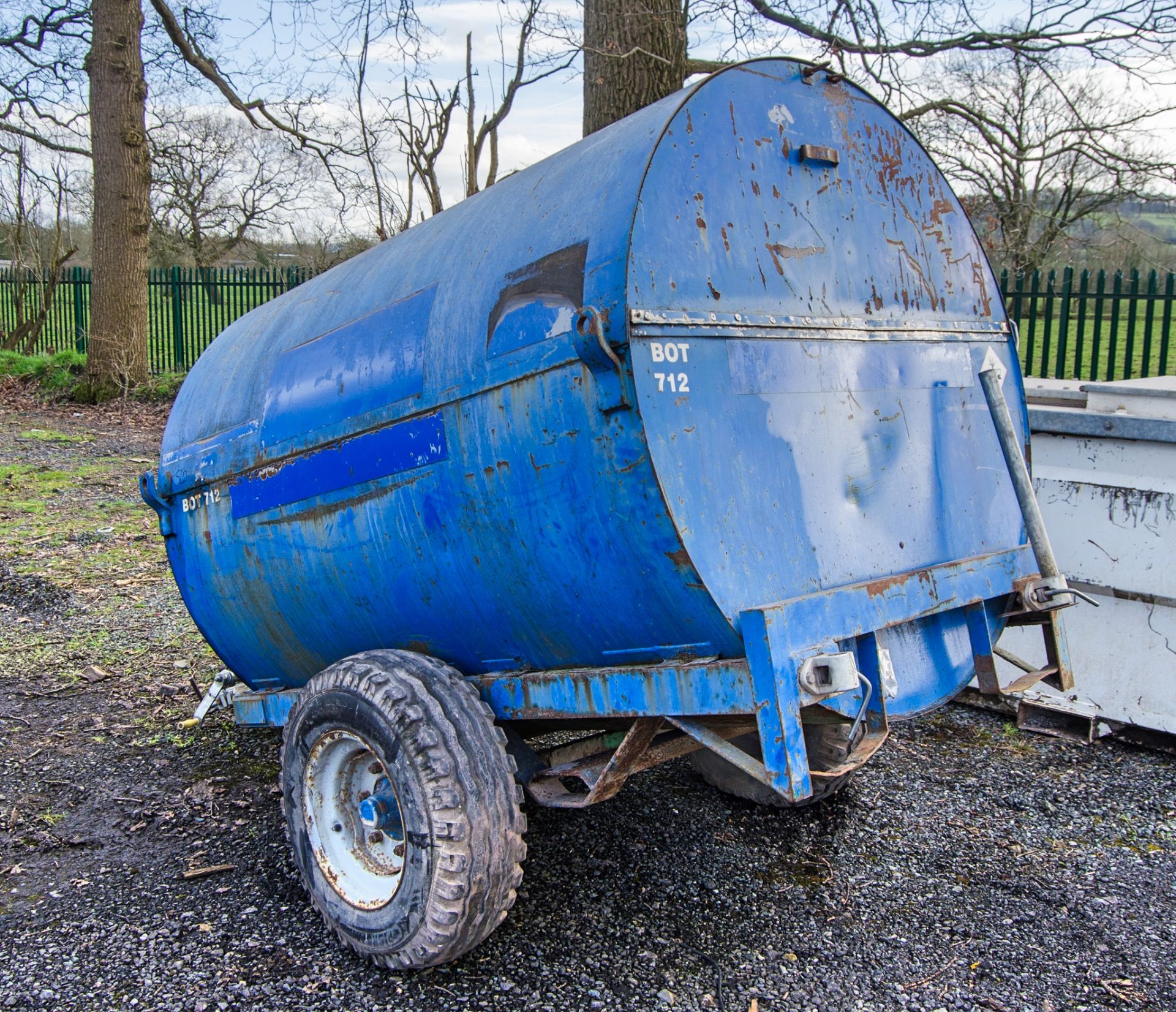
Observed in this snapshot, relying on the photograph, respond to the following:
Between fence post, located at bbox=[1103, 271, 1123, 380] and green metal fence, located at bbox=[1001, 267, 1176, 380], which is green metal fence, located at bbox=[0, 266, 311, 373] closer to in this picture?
green metal fence, located at bbox=[1001, 267, 1176, 380]

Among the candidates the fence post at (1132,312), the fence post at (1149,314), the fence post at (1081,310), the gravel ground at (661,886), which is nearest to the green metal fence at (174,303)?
the fence post at (1081,310)

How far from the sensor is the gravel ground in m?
2.67

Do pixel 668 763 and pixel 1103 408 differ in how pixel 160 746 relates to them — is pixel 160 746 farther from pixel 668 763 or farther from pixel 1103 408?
pixel 1103 408

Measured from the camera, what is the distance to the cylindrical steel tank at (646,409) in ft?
8.08

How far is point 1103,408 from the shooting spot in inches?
178

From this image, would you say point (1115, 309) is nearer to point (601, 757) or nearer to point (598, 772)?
point (601, 757)

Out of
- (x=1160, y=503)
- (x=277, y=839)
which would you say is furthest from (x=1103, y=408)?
(x=277, y=839)

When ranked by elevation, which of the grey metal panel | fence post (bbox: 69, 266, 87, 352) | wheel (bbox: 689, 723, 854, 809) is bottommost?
wheel (bbox: 689, 723, 854, 809)

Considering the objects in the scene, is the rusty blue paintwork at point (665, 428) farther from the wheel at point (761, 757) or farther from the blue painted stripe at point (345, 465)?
the wheel at point (761, 757)

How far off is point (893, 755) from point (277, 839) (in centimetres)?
251

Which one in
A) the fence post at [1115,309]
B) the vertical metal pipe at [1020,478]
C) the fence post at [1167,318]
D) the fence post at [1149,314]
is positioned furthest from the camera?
the fence post at [1115,309]

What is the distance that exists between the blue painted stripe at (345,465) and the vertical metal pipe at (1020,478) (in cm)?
172

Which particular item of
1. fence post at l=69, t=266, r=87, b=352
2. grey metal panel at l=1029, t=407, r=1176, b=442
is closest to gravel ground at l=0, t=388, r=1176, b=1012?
A: grey metal panel at l=1029, t=407, r=1176, b=442

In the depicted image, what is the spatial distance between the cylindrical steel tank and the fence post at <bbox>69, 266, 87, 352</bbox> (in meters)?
17.4
